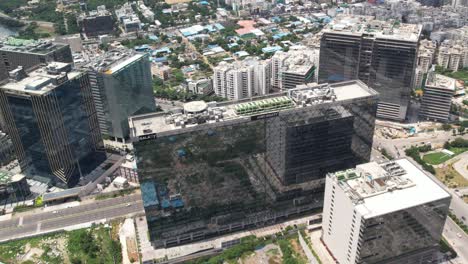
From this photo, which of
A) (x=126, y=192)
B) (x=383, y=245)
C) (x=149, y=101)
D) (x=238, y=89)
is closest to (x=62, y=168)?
(x=126, y=192)

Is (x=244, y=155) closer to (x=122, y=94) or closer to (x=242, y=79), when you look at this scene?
(x=122, y=94)

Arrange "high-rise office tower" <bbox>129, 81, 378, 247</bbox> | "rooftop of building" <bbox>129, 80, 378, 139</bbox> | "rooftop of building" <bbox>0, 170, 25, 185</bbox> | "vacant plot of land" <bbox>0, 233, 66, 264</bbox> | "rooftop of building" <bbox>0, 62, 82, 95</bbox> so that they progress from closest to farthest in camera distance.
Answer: "rooftop of building" <bbox>129, 80, 378, 139</bbox>
"high-rise office tower" <bbox>129, 81, 378, 247</bbox>
"vacant plot of land" <bbox>0, 233, 66, 264</bbox>
"rooftop of building" <bbox>0, 62, 82, 95</bbox>
"rooftop of building" <bbox>0, 170, 25, 185</bbox>

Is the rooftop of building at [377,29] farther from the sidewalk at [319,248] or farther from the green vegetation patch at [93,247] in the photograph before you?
the green vegetation patch at [93,247]

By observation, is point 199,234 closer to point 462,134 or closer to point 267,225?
point 267,225

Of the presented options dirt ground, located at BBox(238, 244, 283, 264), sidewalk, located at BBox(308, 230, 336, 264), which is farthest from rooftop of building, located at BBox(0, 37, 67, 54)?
sidewalk, located at BBox(308, 230, 336, 264)

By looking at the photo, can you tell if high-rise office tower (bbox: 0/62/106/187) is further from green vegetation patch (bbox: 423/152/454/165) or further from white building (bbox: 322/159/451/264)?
green vegetation patch (bbox: 423/152/454/165)

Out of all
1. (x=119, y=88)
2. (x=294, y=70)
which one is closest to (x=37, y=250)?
(x=119, y=88)

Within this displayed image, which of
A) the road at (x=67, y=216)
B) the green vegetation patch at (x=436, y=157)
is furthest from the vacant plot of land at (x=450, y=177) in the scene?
the road at (x=67, y=216)
